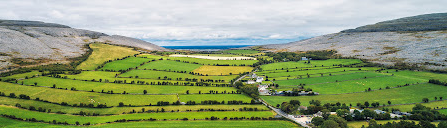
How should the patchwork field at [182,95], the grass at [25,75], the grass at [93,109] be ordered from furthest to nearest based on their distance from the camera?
1. the grass at [25,75]
2. the grass at [93,109]
3. the patchwork field at [182,95]

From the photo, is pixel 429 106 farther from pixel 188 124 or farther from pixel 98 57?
pixel 98 57

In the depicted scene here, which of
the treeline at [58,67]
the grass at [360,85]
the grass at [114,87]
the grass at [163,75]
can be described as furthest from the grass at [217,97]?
the treeline at [58,67]

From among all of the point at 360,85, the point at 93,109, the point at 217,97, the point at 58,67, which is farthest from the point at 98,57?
the point at 360,85

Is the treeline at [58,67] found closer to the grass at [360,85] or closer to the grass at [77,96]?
the grass at [77,96]

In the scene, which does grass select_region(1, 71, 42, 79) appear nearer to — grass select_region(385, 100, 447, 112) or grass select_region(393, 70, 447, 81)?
grass select_region(385, 100, 447, 112)

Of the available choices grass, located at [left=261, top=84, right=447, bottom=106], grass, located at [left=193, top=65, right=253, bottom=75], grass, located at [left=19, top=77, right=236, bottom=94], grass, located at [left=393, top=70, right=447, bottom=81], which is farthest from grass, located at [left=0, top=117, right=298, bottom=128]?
grass, located at [left=393, top=70, right=447, bottom=81]

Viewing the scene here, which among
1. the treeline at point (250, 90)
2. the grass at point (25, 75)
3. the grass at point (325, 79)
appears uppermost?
the grass at point (25, 75)

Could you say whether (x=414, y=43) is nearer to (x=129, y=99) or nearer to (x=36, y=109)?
(x=129, y=99)
